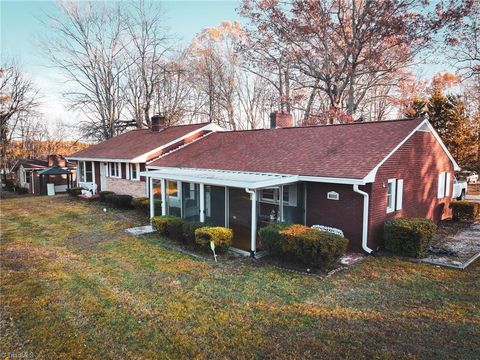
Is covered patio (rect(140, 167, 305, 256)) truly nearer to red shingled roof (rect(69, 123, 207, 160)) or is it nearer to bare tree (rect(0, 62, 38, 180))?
red shingled roof (rect(69, 123, 207, 160))

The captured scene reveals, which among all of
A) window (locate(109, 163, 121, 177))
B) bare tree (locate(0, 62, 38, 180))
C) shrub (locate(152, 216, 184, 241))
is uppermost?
bare tree (locate(0, 62, 38, 180))

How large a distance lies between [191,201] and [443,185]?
11.5 metres

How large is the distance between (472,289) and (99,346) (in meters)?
7.91

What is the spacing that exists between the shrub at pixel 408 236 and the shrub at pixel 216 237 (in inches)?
196

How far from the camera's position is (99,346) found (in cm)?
527

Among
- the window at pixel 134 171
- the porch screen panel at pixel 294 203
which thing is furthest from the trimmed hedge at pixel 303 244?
the window at pixel 134 171

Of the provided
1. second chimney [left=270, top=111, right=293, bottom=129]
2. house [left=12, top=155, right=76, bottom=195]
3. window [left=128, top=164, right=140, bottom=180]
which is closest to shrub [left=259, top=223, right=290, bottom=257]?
second chimney [left=270, top=111, right=293, bottom=129]

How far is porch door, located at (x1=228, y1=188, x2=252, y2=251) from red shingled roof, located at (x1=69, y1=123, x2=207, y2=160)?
9.91 meters

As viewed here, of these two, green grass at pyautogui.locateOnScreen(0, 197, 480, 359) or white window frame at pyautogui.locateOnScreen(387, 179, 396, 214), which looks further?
white window frame at pyautogui.locateOnScreen(387, 179, 396, 214)

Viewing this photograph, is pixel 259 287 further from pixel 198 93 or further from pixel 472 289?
pixel 198 93

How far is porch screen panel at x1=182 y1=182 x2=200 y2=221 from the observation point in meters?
12.6

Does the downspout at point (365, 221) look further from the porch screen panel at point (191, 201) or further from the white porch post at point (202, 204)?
the porch screen panel at point (191, 201)

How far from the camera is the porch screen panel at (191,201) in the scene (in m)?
12.6

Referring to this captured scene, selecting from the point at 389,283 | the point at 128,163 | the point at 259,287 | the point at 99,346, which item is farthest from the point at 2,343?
the point at 128,163
